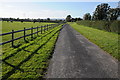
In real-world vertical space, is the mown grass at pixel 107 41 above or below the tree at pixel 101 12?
below

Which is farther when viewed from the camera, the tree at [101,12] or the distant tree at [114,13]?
the tree at [101,12]

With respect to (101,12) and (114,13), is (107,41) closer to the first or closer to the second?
(114,13)

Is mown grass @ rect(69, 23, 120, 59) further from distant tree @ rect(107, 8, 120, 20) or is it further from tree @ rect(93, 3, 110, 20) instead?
tree @ rect(93, 3, 110, 20)

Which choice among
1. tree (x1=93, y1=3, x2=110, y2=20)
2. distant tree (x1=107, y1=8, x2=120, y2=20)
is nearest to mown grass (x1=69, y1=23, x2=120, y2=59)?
distant tree (x1=107, y1=8, x2=120, y2=20)

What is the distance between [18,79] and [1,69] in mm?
1282

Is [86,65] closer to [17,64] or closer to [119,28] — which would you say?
[17,64]

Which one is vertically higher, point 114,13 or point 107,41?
point 114,13

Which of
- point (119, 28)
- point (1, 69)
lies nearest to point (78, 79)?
point (1, 69)

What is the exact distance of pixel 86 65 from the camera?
200 inches

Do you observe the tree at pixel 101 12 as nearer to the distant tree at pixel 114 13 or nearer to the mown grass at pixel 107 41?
the distant tree at pixel 114 13

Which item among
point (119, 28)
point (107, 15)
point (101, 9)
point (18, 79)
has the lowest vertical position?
point (18, 79)

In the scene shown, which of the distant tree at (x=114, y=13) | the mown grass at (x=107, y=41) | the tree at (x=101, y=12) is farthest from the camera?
the tree at (x=101, y=12)

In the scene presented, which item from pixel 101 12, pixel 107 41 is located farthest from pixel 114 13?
pixel 107 41

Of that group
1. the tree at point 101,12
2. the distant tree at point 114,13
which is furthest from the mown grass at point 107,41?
the tree at point 101,12
